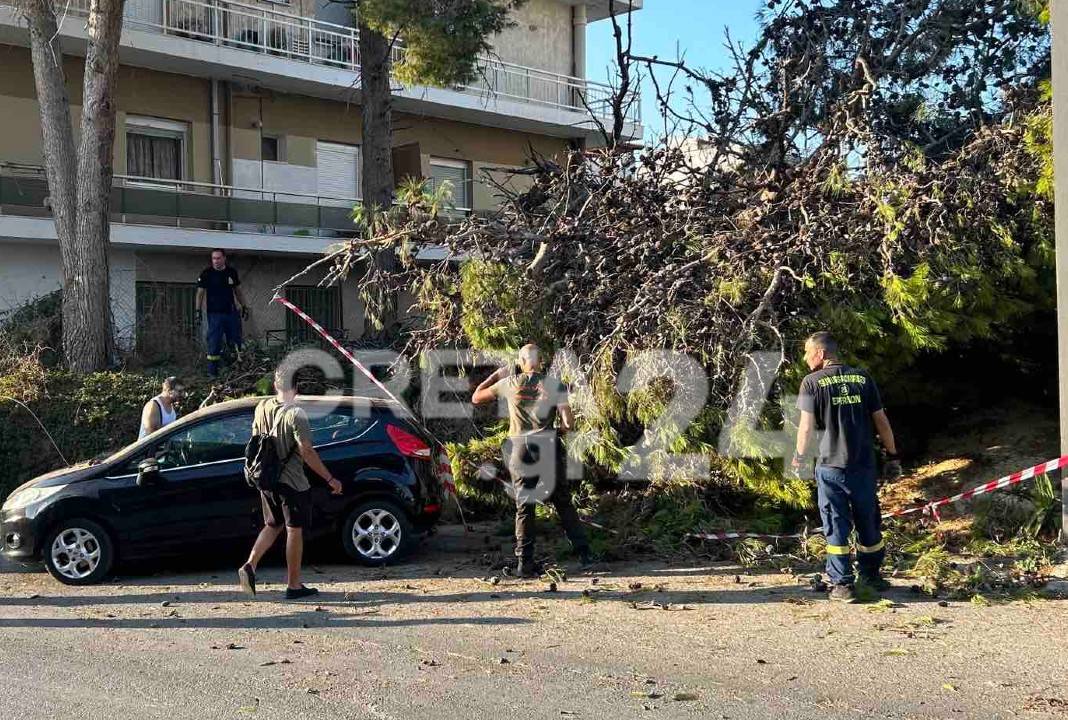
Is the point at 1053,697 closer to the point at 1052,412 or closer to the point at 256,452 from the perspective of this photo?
the point at 256,452

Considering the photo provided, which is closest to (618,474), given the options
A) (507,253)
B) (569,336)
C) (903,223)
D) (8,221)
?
(569,336)

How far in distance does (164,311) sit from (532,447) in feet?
38.5

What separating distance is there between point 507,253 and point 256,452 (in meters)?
3.91

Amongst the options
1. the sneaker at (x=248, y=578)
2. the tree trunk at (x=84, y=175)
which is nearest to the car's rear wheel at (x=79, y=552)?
the sneaker at (x=248, y=578)

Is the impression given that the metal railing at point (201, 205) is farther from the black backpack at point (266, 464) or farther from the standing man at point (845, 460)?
the standing man at point (845, 460)

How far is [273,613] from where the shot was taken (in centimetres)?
789

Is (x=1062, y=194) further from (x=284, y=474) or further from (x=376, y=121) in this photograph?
(x=376, y=121)

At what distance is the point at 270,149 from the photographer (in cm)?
2261

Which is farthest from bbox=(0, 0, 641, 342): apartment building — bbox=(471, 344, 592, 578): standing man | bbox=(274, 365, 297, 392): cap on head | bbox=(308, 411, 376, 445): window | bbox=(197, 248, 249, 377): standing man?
bbox=(274, 365, 297, 392): cap on head

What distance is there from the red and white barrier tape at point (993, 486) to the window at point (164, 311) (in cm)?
1164

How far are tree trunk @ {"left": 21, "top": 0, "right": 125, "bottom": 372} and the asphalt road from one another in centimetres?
702

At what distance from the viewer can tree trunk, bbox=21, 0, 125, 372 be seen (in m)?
15.0

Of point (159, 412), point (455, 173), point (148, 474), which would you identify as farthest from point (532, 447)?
point (455, 173)

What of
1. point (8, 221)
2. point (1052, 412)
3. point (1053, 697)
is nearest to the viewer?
point (1053, 697)
